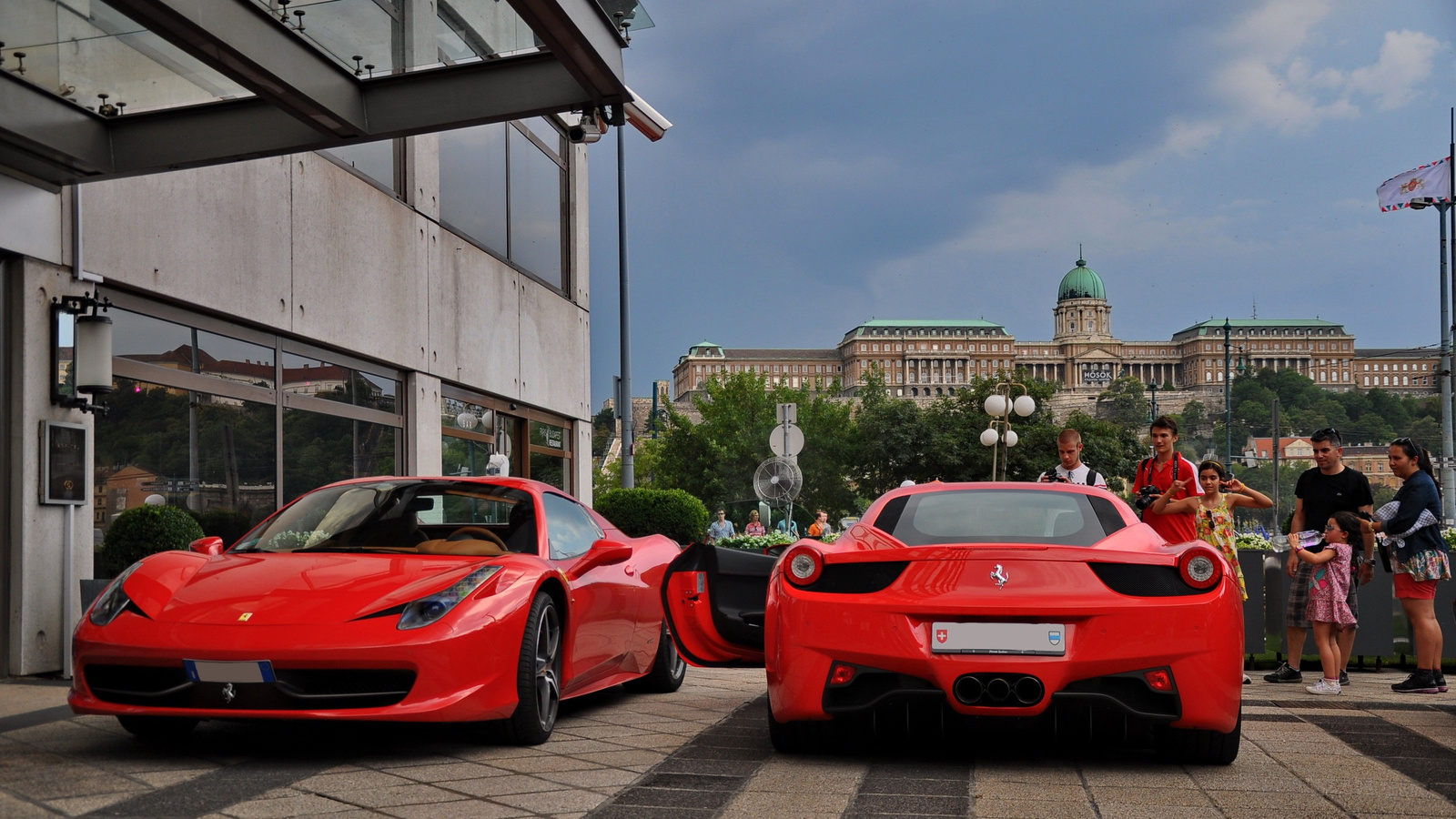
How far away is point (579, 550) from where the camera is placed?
22.1 ft

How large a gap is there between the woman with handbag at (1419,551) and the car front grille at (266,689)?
6457mm

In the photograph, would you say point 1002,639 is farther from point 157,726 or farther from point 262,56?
point 262,56

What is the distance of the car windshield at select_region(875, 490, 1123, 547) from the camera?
5266 mm

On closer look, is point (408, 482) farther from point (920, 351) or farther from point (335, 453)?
point (920, 351)

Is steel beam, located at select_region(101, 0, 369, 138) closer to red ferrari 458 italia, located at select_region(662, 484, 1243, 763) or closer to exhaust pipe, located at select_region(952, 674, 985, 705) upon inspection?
red ferrari 458 italia, located at select_region(662, 484, 1243, 763)

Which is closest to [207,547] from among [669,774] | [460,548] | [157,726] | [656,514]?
[157,726]

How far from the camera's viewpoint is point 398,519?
6.42m

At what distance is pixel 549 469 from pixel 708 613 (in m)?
14.3

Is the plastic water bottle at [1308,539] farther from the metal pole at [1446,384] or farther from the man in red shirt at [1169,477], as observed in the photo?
the metal pole at [1446,384]

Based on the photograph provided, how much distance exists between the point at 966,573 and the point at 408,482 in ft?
9.94

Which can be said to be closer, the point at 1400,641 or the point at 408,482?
the point at 408,482

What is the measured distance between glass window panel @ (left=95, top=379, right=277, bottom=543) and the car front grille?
184 inches

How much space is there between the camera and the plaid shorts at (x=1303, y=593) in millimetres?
8828

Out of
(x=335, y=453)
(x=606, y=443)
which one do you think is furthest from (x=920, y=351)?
(x=335, y=453)
